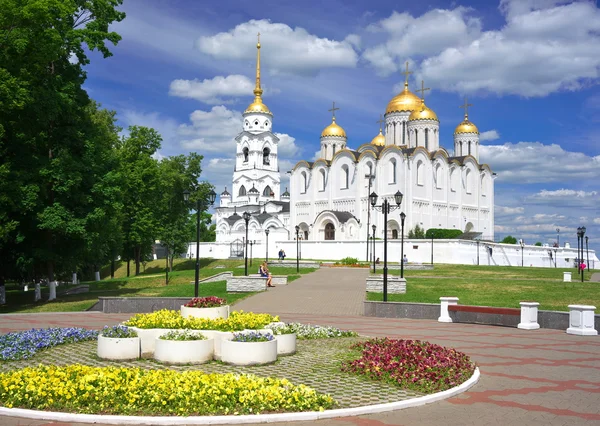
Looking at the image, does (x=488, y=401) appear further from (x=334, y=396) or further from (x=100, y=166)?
(x=100, y=166)

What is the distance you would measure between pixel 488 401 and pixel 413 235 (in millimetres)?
51136

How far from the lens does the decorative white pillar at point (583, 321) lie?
1430 centimetres

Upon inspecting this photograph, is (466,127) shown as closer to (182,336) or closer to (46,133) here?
(46,133)

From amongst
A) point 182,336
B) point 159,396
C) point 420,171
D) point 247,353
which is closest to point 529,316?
point 247,353

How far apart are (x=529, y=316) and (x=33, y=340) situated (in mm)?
11750

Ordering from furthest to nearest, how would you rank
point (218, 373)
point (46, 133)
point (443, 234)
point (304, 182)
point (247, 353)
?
point (304, 182), point (443, 234), point (46, 133), point (247, 353), point (218, 373)

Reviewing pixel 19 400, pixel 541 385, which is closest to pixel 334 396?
pixel 541 385

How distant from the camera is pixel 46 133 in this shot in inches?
947

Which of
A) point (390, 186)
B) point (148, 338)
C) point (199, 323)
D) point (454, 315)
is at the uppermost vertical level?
point (390, 186)

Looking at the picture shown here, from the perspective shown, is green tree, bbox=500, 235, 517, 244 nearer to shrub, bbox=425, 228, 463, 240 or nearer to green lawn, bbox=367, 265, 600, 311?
shrub, bbox=425, 228, 463, 240

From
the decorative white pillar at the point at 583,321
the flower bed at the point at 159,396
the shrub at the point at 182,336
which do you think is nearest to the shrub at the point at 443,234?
the decorative white pillar at the point at 583,321

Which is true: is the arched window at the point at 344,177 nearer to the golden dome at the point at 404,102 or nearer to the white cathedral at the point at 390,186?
the white cathedral at the point at 390,186

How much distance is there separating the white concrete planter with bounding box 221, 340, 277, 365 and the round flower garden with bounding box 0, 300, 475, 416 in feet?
0.12

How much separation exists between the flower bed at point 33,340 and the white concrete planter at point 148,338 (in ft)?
6.25
